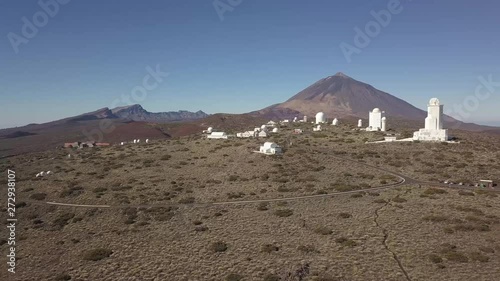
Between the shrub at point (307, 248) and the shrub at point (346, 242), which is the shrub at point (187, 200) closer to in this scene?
the shrub at point (307, 248)

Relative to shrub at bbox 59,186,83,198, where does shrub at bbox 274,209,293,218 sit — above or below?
below

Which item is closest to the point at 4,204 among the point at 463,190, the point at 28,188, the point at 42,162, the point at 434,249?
the point at 28,188

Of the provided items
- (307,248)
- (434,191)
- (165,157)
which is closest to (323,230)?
(307,248)

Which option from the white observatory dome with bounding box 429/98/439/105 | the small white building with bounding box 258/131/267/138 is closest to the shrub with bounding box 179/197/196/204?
the small white building with bounding box 258/131/267/138

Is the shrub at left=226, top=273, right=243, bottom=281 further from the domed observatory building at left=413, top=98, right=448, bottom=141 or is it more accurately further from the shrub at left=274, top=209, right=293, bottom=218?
the domed observatory building at left=413, top=98, right=448, bottom=141

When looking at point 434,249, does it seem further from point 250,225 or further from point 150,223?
point 150,223

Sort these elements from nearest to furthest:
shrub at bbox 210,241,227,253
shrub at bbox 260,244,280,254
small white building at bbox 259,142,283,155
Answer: shrub at bbox 260,244,280,254, shrub at bbox 210,241,227,253, small white building at bbox 259,142,283,155
